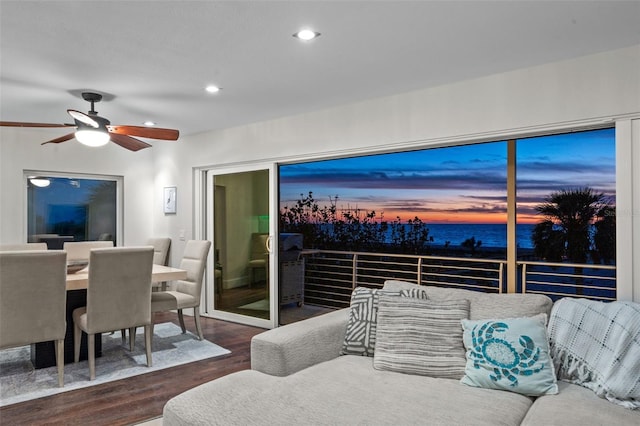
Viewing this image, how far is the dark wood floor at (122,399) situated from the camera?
9.08ft

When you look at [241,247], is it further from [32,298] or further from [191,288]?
[32,298]

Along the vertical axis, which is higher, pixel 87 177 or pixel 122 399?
pixel 87 177

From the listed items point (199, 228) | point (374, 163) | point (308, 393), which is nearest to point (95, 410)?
point (308, 393)

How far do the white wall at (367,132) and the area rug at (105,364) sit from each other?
5.59 feet


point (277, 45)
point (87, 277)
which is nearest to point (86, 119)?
point (87, 277)

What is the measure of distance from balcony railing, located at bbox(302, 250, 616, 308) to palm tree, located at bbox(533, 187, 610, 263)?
164 mm

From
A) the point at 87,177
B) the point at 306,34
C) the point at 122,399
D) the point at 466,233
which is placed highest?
the point at 306,34

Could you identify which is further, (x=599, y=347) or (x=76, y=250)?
(x=76, y=250)

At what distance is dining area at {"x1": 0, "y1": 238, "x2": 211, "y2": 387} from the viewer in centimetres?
313

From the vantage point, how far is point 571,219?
402 centimetres

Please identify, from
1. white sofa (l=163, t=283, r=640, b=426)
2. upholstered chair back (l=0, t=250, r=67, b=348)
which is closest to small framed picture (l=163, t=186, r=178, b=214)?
upholstered chair back (l=0, t=250, r=67, b=348)

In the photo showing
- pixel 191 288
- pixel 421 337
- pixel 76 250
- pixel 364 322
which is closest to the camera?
pixel 421 337

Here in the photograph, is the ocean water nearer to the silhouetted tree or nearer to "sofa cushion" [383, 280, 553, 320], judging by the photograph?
the silhouetted tree

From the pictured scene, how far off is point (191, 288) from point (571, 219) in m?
3.80
